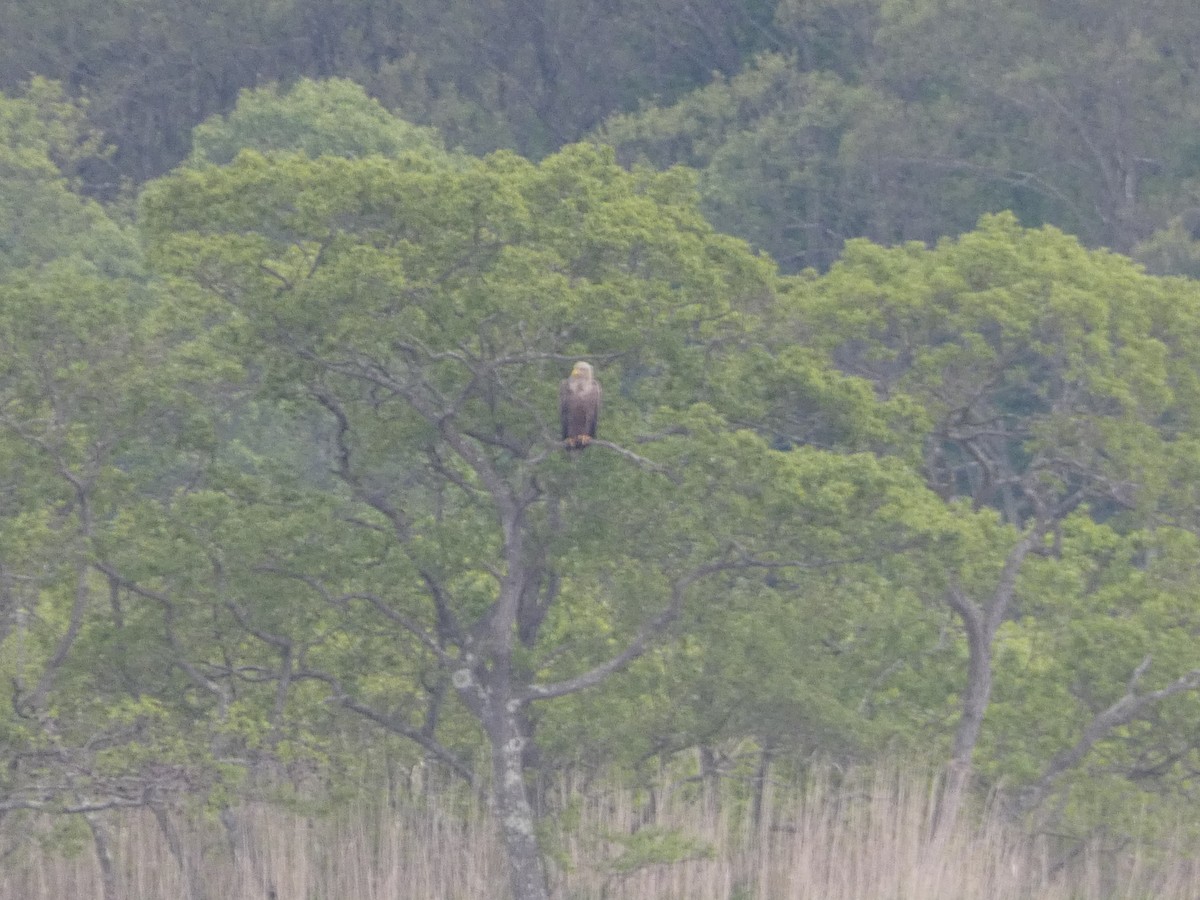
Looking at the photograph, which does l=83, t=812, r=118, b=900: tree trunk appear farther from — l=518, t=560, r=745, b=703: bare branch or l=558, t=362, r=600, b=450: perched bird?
l=558, t=362, r=600, b=450: perched bird

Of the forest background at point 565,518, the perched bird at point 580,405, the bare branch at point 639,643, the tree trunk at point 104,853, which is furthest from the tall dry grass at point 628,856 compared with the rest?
the perched bird at point 580,405

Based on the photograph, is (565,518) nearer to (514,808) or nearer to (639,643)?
(639,643)

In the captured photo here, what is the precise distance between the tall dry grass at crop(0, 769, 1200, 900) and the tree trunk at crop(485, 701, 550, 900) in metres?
0.31

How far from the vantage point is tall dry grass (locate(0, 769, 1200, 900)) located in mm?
15750

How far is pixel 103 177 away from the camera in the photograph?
4603 centimetres

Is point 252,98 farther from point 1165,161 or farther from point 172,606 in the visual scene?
point 172,606

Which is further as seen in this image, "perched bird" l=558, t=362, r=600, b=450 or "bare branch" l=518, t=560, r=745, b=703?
"bare branch" l=518, t=560, r=745, b=703

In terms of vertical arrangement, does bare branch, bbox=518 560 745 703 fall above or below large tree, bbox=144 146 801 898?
below

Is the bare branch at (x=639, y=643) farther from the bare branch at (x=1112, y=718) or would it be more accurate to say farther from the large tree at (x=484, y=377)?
the bare branch at (x=1112, y=718)

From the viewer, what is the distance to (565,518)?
50.7ft

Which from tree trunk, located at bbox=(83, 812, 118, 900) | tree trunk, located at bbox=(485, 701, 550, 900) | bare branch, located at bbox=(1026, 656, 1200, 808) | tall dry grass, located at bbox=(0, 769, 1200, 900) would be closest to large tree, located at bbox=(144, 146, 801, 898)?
tree trunk, located at bbox=(485, 701, 550, 900)

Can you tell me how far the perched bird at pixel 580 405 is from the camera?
14.0 metres

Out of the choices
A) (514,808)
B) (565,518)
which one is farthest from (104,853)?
(565,518)

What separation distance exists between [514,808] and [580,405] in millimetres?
3053
